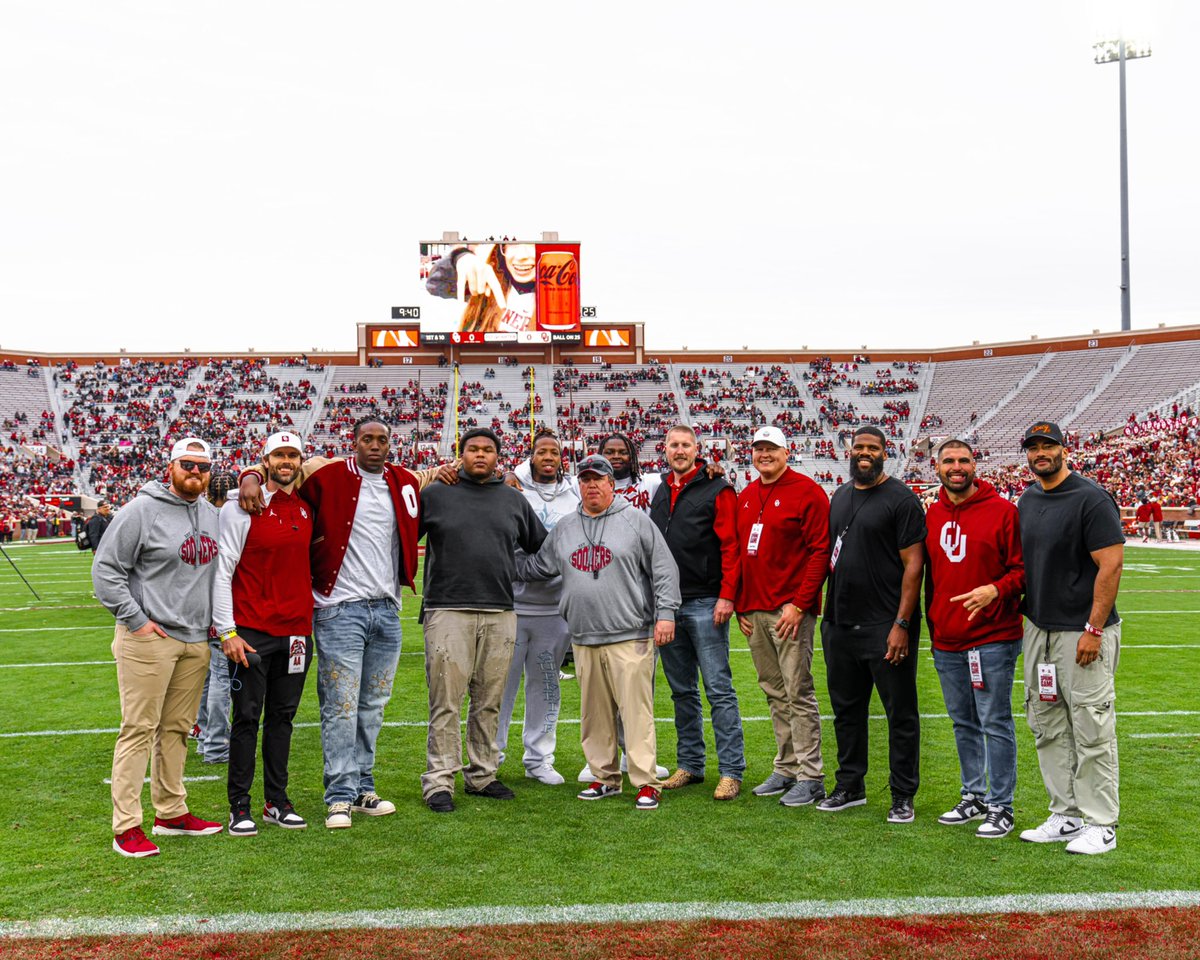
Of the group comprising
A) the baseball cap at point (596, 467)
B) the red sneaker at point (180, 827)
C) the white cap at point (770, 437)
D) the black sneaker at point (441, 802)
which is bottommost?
the black sneaker at point (441, 802)

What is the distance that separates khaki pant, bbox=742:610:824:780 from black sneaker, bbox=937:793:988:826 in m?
0.69

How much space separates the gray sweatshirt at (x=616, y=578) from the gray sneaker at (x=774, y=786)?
105 cm

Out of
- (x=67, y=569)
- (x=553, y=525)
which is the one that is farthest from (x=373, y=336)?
(x=553, y=525)

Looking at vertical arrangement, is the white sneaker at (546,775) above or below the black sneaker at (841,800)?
below

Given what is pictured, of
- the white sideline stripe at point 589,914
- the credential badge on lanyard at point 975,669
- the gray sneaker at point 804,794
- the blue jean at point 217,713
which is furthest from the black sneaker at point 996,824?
the blue jean at point 217,713

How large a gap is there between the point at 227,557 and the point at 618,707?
2298mm

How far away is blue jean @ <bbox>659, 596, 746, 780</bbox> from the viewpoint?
6.04 meters

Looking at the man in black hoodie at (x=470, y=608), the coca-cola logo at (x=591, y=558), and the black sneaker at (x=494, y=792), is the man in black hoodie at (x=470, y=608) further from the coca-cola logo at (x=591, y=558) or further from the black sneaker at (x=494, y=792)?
the coca-cola logo at (x=591, y=558)

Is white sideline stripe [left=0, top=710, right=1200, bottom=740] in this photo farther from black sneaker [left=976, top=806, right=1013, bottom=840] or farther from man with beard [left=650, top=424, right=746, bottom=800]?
black sneaker [left=976, top=806, right=1013, bottom=840]

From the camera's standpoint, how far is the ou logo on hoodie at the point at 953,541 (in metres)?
5.33

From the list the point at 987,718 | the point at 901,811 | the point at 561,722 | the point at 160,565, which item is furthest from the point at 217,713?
the point at 987,718

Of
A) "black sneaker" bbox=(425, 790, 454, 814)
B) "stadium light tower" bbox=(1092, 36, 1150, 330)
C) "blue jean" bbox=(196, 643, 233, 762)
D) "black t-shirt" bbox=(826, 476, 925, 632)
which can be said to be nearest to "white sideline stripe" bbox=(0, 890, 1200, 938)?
"black sneaker" bbox=(425, 790, 454, 814)

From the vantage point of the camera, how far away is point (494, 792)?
596 cm

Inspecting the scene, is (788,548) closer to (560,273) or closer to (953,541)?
(953,541)
